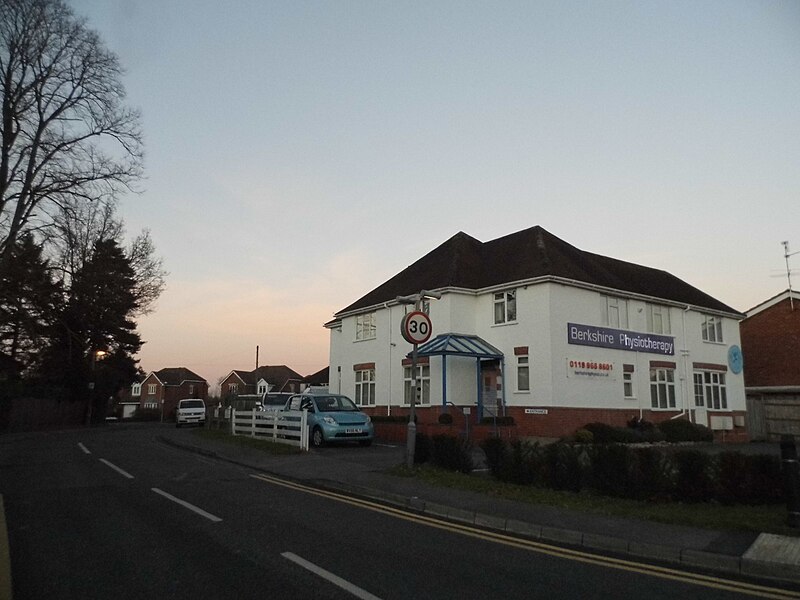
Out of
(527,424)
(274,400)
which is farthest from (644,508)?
(274,400)

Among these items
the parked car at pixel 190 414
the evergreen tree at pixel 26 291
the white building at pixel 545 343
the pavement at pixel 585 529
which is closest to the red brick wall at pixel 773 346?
the white building at pixel 545 343

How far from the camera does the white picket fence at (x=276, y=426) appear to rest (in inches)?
744

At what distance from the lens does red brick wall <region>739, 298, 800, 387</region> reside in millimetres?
35719

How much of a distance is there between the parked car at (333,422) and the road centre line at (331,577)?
13.2 meters

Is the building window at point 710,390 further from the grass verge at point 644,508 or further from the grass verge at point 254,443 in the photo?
the grass verge at point 644,508

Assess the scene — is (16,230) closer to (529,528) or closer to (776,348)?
(529,528)

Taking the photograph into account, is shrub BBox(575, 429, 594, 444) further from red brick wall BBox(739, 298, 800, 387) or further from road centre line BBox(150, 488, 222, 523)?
red brick wall BBox(739, 298, 800, 387)

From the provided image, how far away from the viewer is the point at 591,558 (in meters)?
7.26

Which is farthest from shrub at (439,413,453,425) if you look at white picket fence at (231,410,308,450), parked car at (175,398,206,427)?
parked car at (175,398,206,427)

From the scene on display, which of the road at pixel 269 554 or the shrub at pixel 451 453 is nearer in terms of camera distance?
the road at pixel 269 554

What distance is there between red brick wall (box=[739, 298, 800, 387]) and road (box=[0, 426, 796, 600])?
3366 cm

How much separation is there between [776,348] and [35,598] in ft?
131

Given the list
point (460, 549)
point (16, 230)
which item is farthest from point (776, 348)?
point (16, 230)

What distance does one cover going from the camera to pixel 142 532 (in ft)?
26.6
